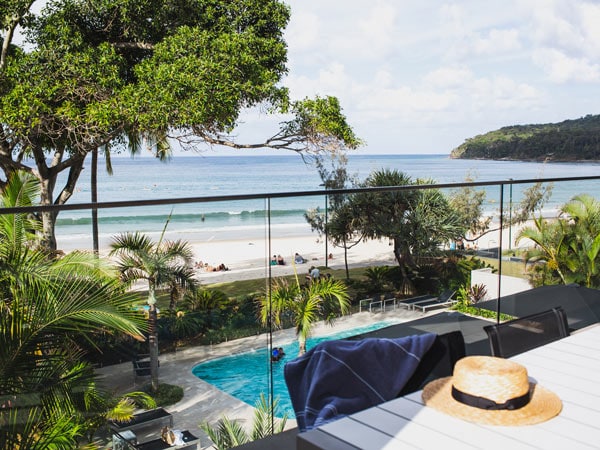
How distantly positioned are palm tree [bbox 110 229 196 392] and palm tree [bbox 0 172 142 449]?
68 millimetres

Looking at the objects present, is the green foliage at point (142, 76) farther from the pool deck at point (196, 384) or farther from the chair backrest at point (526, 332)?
the chair backrest at point (526, 332)

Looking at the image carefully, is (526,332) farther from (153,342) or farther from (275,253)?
(153,342)

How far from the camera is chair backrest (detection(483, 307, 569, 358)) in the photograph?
2.11 meters

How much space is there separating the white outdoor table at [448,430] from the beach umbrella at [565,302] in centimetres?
215

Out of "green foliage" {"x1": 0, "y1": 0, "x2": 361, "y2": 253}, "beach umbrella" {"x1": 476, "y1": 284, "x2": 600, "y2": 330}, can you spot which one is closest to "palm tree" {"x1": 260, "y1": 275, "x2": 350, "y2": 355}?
"beach umbrella" {"x1": 476, "y1": 284, "x2": 600, "y2": 330}

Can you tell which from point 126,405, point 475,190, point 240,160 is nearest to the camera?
point 126,405

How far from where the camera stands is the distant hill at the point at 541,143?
131 ft

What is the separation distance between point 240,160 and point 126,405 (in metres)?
45.5

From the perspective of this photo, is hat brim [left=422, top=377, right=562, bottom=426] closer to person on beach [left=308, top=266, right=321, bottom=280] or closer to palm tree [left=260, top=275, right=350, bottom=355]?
palm tree [left=260, top=275, right=350, bottom=355]

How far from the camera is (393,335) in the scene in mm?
3090

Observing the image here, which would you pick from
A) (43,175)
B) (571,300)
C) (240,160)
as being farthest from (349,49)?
(571,300)

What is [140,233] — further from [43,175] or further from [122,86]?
[43,175]

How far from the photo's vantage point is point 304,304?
306cm

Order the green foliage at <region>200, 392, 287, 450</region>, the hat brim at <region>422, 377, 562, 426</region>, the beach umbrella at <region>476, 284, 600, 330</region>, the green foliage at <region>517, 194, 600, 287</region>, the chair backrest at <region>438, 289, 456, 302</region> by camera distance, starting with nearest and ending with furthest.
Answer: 1. the hat brim at <region>422, 377, 562, 426</region>
2. the green foliage at <region>200, 392, 287, 450</region>
3. the chair backrest at <region>438, 289, 456, 302</region>
4. the beach umbrella at <region>476, 284, 600, 330</region>
5. the green foliage at <region>517, 194, 600, 287</region>
